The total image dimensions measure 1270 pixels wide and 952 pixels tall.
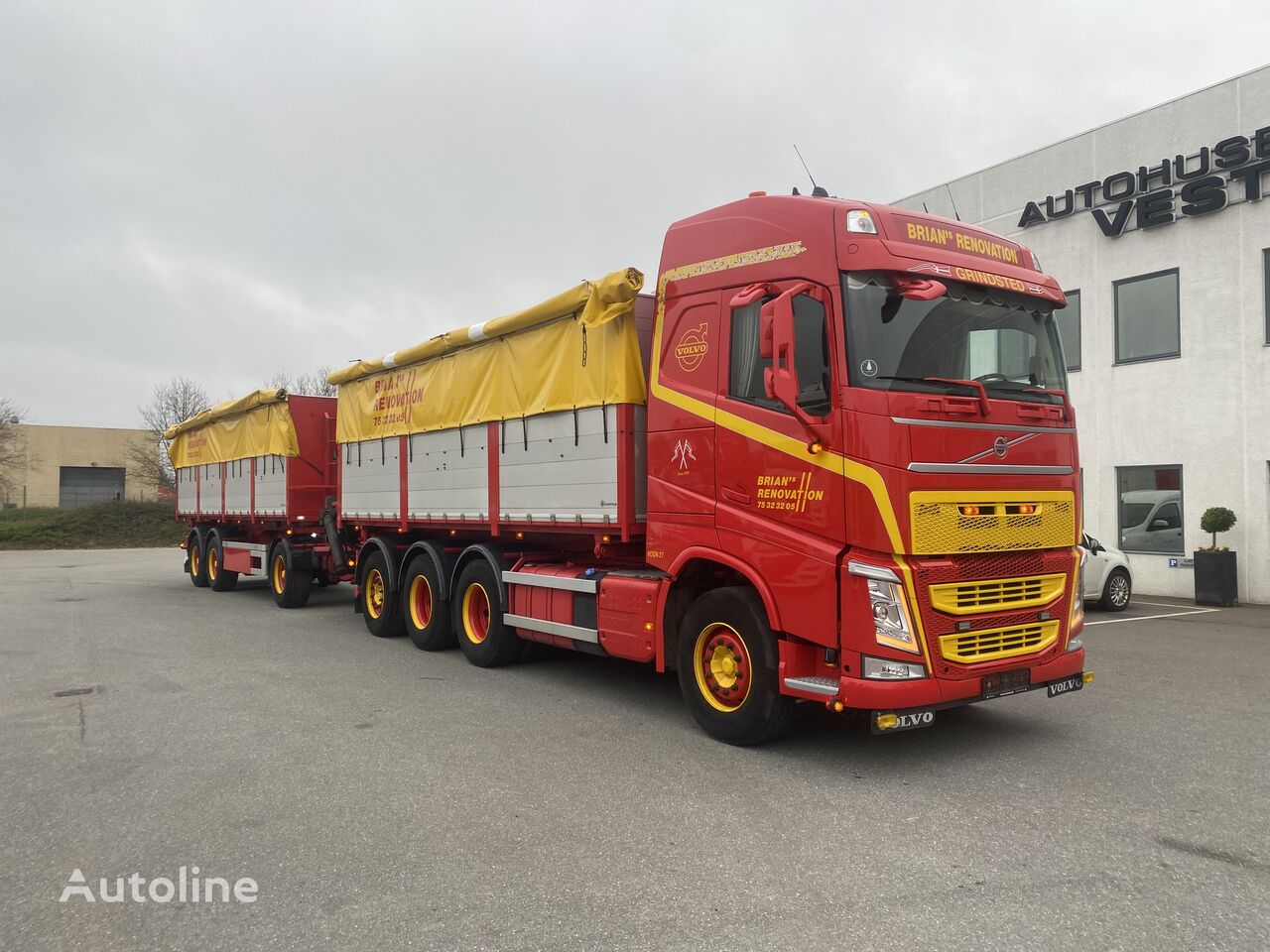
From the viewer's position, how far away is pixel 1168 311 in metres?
14.7

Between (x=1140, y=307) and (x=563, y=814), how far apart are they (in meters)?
14.5

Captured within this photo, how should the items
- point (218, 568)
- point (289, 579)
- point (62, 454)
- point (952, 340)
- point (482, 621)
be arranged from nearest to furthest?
point (952, 340) → point (482, 621) → point (289, 579) → point (218, 568) → point (62, 454)

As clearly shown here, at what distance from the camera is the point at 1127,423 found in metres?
15.1

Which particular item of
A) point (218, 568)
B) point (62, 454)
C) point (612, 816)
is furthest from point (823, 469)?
point (62, 454)

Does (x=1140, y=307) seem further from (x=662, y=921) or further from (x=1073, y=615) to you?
(x=662, y=921)

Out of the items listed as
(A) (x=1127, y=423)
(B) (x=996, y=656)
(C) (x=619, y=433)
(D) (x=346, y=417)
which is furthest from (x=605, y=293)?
(A) (x=1127, y=423)

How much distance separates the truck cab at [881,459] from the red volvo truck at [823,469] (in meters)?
0.01

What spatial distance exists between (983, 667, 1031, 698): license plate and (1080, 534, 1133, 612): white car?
7917 millimetres

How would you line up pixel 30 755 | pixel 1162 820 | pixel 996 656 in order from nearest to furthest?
pixel 1162 820
pixel 996 656
pixel 30 755

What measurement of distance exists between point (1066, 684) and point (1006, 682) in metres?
0.67

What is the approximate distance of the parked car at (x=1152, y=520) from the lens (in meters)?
14.5

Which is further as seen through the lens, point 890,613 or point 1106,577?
point 1106,577

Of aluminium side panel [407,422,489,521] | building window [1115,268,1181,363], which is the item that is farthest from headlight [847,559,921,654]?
building window [1115,268,1181,363]

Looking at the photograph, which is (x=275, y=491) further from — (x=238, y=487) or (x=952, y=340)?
(x=952, y=340)
